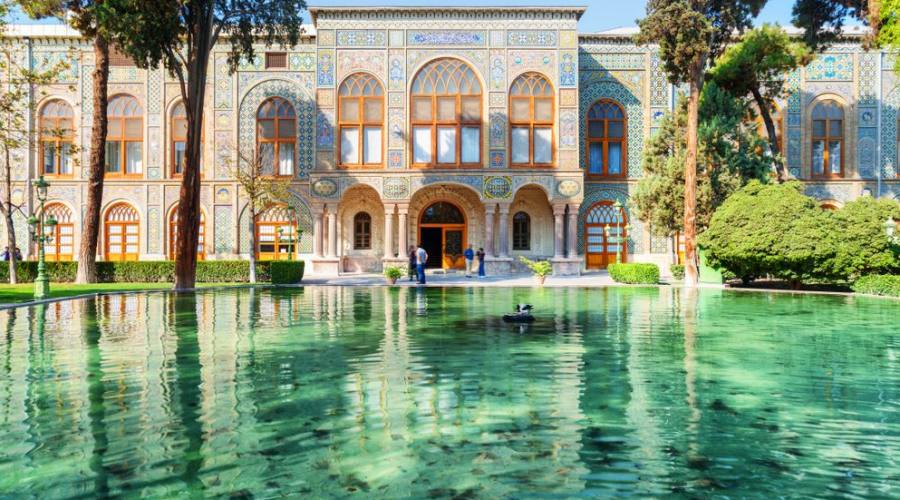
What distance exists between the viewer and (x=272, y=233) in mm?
31219

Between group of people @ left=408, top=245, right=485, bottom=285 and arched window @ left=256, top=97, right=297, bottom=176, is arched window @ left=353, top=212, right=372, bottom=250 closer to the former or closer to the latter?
group of people @ left=408, top=245, right=485, bottom=285

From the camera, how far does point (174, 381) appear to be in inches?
258

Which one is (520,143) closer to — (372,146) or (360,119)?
(372,146)

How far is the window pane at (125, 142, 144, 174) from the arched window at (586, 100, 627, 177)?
20421 mm

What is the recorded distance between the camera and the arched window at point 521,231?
3152cm

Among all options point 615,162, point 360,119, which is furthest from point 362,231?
point 615,162

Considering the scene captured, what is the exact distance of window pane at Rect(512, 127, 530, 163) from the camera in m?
29.4

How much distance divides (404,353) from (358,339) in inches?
55.7

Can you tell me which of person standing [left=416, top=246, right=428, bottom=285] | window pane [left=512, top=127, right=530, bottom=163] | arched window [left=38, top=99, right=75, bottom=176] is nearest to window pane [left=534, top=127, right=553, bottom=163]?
window pane [left=512, top=127, right=530, bottom=163]

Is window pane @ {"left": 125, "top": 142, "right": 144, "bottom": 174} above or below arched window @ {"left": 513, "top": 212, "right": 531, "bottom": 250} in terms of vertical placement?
above

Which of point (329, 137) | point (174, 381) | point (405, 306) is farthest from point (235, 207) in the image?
point (174, 381)

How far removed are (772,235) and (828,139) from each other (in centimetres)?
1473

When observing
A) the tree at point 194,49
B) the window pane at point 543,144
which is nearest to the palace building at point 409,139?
the window pane at point 543,144

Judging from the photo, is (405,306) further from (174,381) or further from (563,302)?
(174,381)
